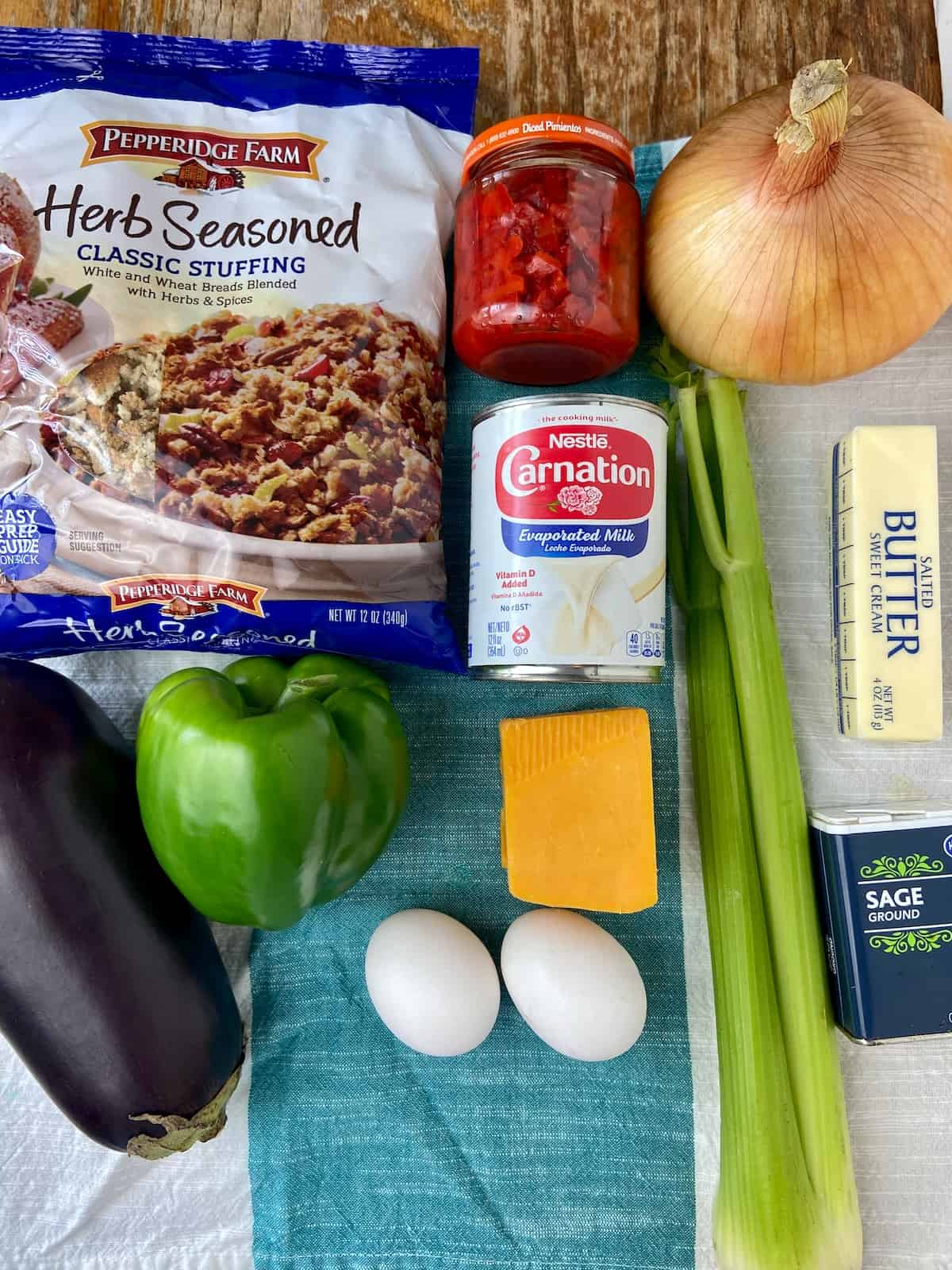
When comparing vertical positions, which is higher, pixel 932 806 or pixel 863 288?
pixel 863 288

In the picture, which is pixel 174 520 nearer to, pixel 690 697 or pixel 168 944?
pixel 168 944

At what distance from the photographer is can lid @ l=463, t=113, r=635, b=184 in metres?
0.84

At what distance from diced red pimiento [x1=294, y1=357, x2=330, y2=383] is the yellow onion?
14.3 inches

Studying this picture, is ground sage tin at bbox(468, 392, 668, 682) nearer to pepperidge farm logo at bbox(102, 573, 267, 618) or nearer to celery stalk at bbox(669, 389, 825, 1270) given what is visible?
celery stalk at bbox(669, 389, 825, 1270)

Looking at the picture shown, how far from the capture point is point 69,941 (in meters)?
0.80

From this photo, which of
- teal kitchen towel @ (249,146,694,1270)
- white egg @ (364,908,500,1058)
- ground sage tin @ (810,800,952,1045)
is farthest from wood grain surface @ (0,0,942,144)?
white egg @ (364,908,500,1058)

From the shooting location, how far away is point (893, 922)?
88cm

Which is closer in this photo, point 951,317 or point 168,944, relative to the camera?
point 168,944

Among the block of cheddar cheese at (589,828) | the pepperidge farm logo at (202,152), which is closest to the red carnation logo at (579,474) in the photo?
the block of cheddar cheese at (589,828)

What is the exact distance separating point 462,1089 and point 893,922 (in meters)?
0.49

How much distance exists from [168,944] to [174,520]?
41 cm

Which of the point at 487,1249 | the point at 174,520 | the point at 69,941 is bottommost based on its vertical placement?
the point at 487,1249

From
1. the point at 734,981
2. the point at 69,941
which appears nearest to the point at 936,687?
the point at 734,981

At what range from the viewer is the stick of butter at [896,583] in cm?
91
